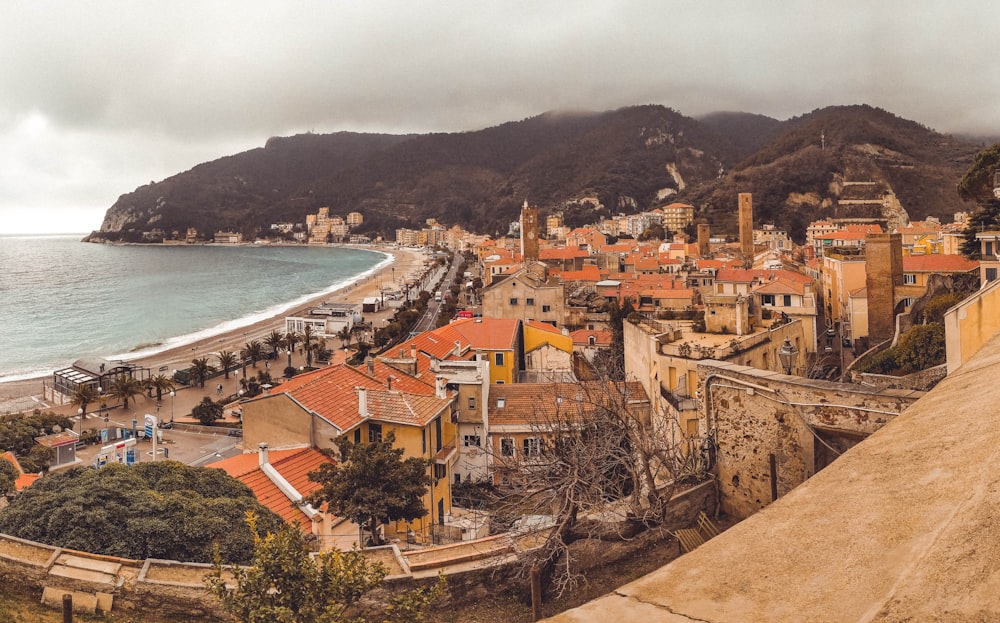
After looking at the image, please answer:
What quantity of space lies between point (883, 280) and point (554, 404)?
732 inches

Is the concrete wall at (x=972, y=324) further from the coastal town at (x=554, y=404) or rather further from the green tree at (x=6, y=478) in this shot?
the green tree at (x=6, y=478)

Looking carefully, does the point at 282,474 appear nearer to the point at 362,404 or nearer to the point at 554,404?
the point at 362,404

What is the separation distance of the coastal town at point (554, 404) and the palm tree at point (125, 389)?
0.50 ft

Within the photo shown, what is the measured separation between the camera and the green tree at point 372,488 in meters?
11.0

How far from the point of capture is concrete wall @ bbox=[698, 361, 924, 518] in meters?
7.13

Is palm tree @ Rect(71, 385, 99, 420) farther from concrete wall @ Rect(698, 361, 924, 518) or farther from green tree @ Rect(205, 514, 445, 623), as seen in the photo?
concrete wall @ Rect(698, 361, 924, 518)

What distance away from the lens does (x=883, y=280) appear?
2870cm

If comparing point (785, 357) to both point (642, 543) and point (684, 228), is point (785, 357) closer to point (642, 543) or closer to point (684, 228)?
point (642, 543)

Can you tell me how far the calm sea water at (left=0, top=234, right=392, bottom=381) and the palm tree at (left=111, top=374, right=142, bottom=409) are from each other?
16.8 meters

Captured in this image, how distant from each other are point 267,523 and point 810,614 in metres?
8.25

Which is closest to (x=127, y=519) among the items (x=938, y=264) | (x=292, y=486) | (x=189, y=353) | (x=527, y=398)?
(x=292, y=486)

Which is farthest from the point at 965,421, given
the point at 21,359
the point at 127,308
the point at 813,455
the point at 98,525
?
the point at 127,308

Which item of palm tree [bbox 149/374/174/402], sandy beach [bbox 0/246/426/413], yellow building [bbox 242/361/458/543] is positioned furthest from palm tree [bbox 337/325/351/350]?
yellow building [bbox 242/361/458/543]

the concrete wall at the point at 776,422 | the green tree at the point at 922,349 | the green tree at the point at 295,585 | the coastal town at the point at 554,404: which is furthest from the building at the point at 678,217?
the green tree at the point at 295,585
